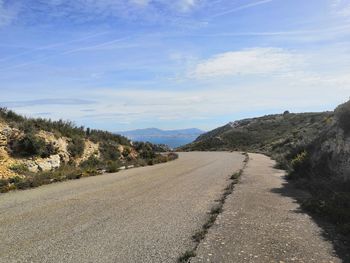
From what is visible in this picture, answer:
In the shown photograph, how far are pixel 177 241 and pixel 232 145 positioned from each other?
8199cm

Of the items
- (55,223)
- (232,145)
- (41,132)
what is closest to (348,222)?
(55,223)

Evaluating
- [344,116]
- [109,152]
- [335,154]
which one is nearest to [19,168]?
[109,152]

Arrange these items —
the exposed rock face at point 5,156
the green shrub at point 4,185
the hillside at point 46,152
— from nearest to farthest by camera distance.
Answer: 1. the green shrub at point 4,185
2. the exposed rock face at point 5,156
3. the hillside at point 46,152

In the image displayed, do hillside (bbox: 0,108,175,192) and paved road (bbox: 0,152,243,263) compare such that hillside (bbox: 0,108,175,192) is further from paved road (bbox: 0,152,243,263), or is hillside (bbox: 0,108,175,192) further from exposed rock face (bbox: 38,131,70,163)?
paved road (bbox: 0,152,243,263)

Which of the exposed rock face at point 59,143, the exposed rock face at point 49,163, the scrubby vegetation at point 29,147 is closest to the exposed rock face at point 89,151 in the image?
the exposed rock face at point 59,143

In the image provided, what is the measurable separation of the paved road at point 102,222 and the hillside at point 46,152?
4.11 meters

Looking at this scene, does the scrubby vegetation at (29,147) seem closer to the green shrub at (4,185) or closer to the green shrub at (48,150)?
the green shrub at (48,150)

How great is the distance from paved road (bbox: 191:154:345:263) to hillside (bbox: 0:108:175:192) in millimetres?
9937

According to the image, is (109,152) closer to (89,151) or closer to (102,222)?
(89,151)

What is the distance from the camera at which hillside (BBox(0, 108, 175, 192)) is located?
21.2m

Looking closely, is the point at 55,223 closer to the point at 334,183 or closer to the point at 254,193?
the point at 254,193

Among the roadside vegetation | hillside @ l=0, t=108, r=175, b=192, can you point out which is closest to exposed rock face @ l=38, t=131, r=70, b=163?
hillside @ l=0, t=108, r=175, b=192

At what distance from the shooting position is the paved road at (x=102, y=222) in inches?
312

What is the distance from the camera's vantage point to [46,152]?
83.9ft
